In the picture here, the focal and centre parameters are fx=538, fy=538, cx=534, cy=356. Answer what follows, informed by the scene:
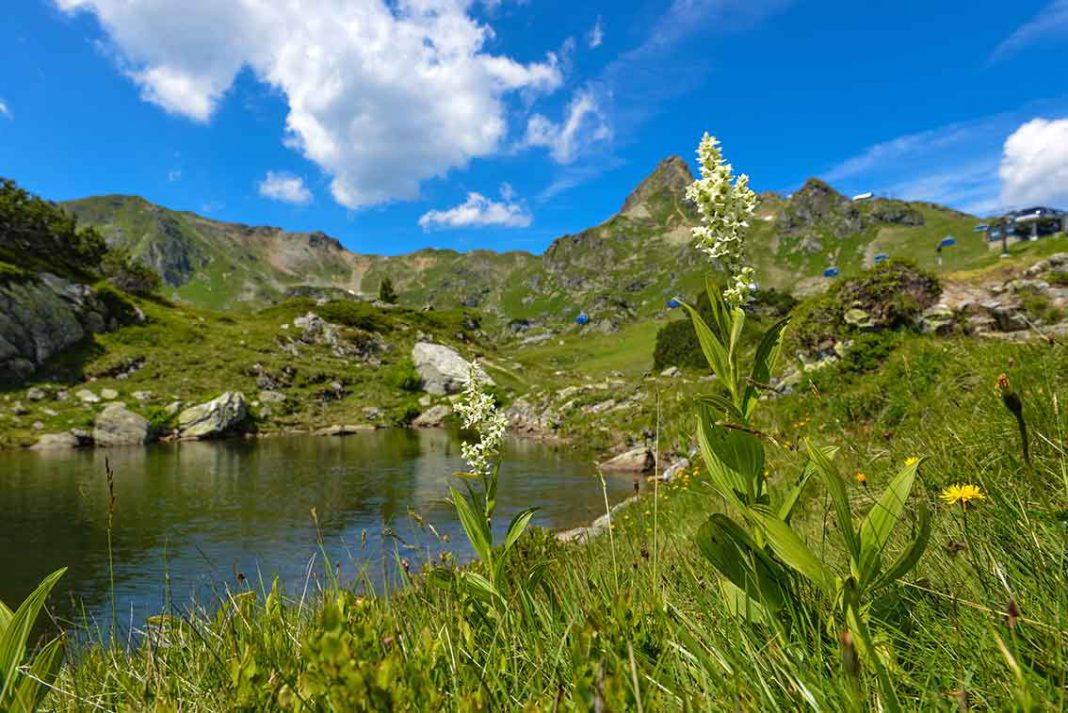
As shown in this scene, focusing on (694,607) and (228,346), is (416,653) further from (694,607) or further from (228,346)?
(228,346)

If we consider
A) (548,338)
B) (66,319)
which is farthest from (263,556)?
(548,338)

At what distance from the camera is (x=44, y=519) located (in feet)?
52.9

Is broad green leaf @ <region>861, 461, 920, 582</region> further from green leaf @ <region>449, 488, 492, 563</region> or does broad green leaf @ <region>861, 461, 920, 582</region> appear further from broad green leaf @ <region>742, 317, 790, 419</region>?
green leaf @ <region>449, 488, 492, 563</region>

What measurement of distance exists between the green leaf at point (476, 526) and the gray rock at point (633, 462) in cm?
1807

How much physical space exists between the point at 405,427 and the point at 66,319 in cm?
2909

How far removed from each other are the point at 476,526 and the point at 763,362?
2.19 metres

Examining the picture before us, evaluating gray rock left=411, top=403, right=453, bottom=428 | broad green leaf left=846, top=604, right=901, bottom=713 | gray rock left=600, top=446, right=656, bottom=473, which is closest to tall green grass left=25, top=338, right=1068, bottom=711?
broad green leaf left=846, top=604, right=901, bottom=713

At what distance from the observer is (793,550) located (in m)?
2.04

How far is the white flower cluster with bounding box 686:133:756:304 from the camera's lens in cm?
292

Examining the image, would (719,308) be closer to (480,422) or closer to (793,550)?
(793,550)

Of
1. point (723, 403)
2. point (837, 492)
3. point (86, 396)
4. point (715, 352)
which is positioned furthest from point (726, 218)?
point (86, 396)

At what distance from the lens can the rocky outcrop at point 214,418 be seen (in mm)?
36781

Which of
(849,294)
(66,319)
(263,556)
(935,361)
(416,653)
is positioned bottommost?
(263,556)

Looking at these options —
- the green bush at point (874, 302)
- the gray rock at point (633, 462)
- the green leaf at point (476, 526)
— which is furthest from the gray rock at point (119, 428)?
the green leaf at point (476, 526)
